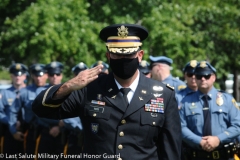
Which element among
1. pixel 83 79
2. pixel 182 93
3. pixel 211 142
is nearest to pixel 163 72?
pixel 182 93

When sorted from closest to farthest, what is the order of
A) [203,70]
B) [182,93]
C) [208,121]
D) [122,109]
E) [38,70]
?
[122,109]
[208,121]
[203,70]
[182,93]
[38,70]

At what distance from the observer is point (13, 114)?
1170 centimetres

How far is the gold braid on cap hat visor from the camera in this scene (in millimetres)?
5109

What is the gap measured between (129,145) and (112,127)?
205 mm

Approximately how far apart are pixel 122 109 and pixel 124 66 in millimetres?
372

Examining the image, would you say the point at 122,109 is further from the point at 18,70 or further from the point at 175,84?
the point at 18,70

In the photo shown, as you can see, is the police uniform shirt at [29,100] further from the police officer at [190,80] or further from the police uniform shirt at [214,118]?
the police uniform shirt at [214,118]

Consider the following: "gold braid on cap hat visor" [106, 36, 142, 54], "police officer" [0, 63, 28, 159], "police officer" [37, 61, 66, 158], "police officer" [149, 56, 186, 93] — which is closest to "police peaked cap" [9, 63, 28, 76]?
"police officer" [0, 63, 28, 159]

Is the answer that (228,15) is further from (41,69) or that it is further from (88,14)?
(41,69)

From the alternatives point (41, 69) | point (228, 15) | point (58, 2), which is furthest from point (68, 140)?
point (228, 15)

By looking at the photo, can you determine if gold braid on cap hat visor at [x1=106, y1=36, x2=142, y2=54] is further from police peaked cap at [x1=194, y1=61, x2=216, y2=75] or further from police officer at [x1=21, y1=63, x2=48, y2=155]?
police officer at [x1=21, y1=63, x2=48, y2=155]

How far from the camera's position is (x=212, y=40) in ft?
62.2

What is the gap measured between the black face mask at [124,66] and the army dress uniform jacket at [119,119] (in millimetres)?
190

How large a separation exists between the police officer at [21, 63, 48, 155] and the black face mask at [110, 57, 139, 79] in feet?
20.6
